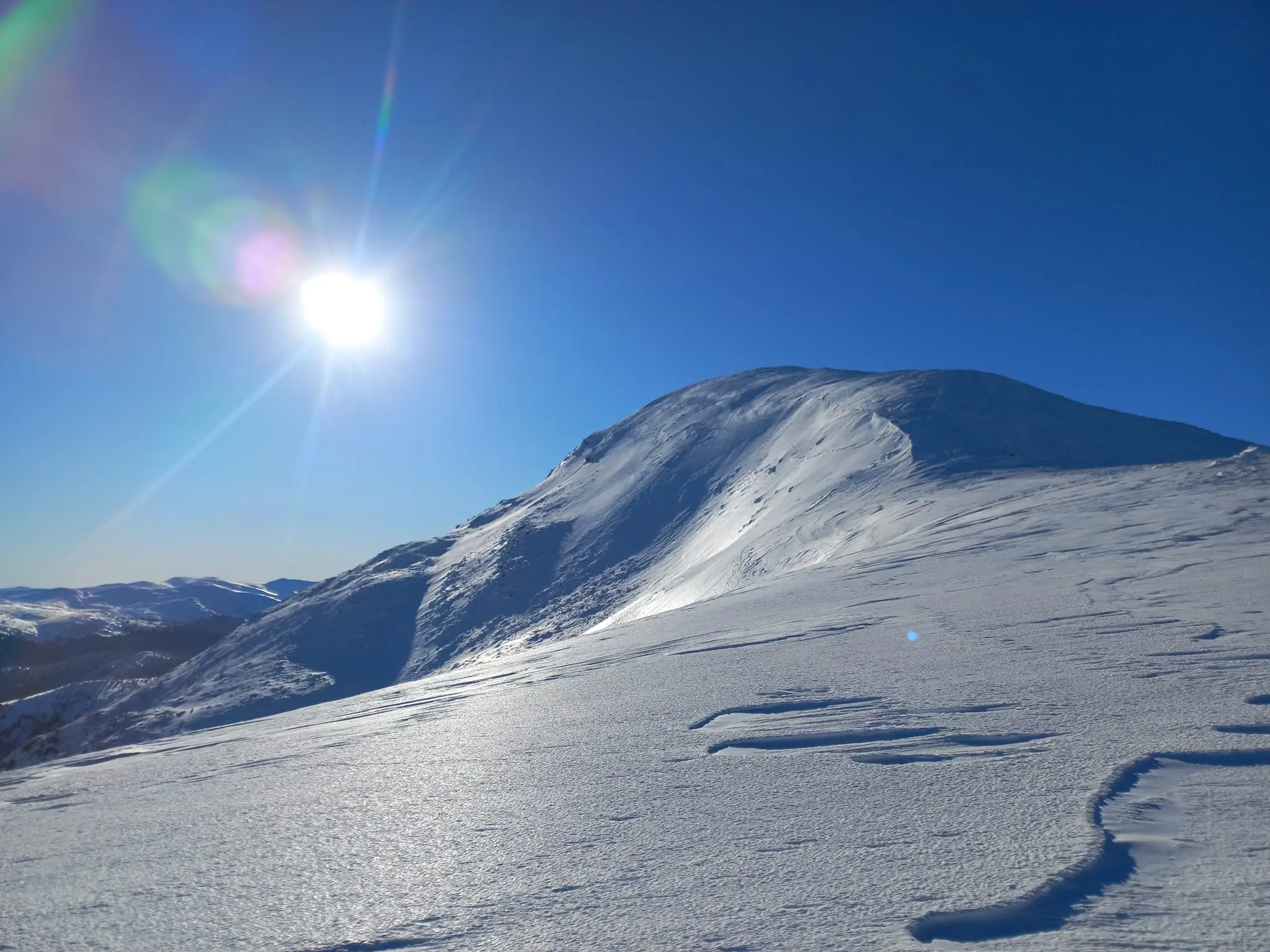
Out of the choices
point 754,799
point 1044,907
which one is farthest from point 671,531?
point 1044,907

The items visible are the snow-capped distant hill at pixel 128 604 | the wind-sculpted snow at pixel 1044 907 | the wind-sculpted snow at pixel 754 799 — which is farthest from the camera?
the snow-capped distant hill at pixel 128 604

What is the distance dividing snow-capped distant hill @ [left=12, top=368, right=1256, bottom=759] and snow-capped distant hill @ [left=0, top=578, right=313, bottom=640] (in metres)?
101

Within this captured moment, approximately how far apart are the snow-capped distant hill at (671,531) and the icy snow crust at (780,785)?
620 cm

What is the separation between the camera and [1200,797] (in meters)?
3.08

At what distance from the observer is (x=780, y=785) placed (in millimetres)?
3725

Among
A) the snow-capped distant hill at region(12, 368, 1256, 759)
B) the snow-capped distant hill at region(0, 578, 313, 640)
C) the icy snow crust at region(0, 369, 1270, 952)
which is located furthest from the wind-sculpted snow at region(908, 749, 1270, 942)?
the snow-capped distant hill at region(0, 578, 313, 640)

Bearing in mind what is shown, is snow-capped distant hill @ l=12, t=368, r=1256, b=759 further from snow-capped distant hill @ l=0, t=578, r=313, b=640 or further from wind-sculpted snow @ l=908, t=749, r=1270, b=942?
snow-capped distant hill @ l=0, t=578, r=313, b=640

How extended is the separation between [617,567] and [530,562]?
452 cm

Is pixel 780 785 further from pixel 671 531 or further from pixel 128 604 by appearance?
pixel 128 604

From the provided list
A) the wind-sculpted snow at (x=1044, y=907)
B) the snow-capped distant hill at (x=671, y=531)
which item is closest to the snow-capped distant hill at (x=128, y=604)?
the snow-capped distant hill at (x=671, y=531)

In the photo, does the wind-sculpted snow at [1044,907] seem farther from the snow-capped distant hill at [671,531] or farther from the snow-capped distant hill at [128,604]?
the snow-capped distant hill at [128,604]

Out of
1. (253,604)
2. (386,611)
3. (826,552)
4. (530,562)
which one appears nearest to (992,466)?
(826,552)

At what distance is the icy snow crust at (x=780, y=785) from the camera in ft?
8.52

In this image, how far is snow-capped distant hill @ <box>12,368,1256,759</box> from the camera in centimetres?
1997
